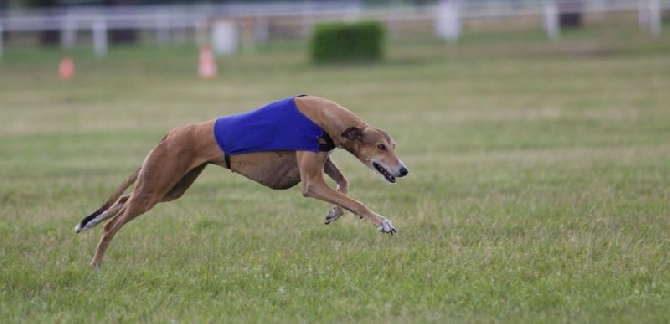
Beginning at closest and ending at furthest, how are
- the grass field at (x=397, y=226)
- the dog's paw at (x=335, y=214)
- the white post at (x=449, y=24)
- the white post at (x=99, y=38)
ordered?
the grass field at (x=397, y=226), the dog's paw at (x=335, y=214), the white post at (x=449, y=24), the white post at (x=99, y=38)

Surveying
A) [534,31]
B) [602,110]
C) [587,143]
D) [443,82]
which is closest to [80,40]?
[534,31]

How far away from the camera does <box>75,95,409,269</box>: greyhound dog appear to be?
943cm

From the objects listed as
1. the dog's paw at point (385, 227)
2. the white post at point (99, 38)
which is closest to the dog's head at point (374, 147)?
the dog's paw at point (385, 227)

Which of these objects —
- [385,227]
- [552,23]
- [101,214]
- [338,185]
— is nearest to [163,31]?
[552,23]

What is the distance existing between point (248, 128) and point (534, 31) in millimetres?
36099

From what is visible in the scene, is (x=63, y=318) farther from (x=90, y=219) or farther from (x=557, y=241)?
(x=557, y=241)

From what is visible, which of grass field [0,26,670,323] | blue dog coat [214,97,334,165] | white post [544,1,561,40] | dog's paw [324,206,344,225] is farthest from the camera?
white post [544,1,561,40]

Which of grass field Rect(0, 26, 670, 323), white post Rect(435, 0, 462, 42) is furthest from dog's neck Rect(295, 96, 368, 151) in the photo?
white post Rect(435, 0, 462, 42)

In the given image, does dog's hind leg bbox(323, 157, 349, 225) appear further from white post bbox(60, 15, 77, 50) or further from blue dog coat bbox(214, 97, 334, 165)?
white post bbox(60, 15, 77, 50)

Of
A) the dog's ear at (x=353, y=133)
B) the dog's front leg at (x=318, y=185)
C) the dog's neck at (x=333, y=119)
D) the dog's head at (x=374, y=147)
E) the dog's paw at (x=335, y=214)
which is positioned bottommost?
the dog's paw at (x=335, y=214)

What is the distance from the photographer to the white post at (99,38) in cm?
4446

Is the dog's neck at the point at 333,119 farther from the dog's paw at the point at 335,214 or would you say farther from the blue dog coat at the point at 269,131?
the dog's paw at the point at 335,214

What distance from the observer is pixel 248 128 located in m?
9.65

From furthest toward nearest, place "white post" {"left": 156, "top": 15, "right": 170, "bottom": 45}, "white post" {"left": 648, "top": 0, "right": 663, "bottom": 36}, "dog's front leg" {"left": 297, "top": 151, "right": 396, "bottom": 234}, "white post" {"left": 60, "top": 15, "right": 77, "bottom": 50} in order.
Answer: "white post" {"left": 156, "top": 15, "right": 170, "bottom": 45} < "white post" {"left": 60, "top": 15, "right": 77, "bottom": 50} < "white post" {"left": 648, "top": 0, "right": 663, "bottom": 36} < "dog's front leg" {"left": 297, "top": 151, "right": 396, "bottom": 234}
